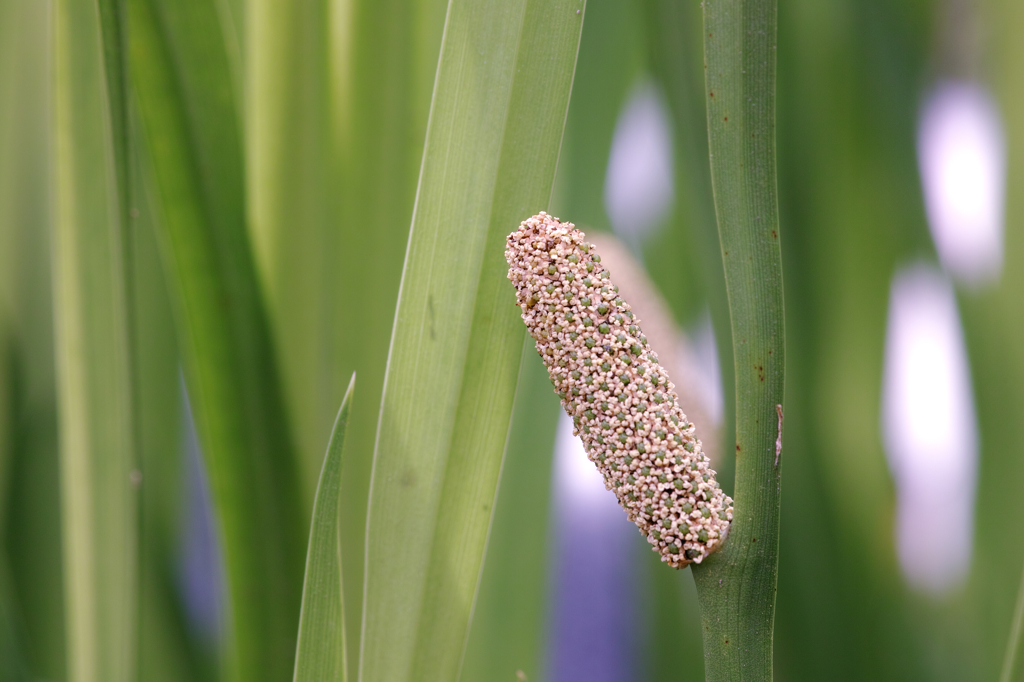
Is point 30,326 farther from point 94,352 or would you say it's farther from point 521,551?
point 521,551

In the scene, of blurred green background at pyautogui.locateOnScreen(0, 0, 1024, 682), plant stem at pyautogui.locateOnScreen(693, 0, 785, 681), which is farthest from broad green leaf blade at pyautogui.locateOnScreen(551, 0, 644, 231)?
plant stem at pyautogui.locateOnScreen(693, 0, 785, 681)

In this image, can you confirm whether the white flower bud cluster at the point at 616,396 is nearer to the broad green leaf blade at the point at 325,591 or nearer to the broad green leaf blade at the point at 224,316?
the broad green leaf blade at the point at 325,591

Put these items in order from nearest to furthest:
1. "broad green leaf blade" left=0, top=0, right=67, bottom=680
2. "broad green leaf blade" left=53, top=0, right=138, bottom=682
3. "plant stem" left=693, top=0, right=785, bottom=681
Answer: "plant stem" left=693, top=0, right=785, bottom=681
"broad green leaf blade" left=53, top=0, right=138, bottom=682
"broad green leaf blade" left=0, top=0, right=67, bottom=680

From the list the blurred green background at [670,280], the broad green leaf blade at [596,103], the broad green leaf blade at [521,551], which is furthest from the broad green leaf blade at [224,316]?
the broad green leaf blade at [596,103]

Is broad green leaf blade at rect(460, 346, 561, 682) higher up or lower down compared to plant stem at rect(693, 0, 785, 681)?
lower down

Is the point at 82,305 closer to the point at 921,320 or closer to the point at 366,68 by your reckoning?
the point at 366,68

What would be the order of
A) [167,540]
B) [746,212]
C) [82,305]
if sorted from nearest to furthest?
1. [746,212]
2. [82,305]
3. [167,540]

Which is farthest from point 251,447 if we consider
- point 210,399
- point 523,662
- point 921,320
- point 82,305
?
point 921,320

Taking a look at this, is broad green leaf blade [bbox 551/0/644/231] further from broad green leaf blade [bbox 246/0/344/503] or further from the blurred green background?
broad green leaf blade [bbox 246/0/344/503]
